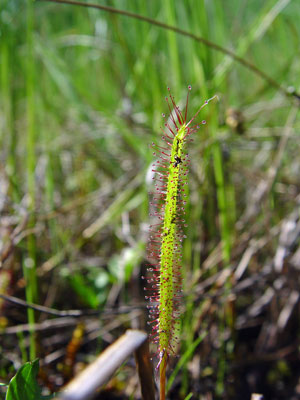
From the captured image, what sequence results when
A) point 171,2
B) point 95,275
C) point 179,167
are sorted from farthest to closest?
1. point 95,275
2. point 171,2
3. point 179,167

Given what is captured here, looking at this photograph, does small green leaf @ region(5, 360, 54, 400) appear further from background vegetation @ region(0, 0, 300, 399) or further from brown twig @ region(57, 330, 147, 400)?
background vegetation @ region(0, 0, 300, 399)

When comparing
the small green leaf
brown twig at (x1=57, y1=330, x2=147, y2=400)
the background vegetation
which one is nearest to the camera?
brown twig at (x1=57, y1=330, x2=147, y2=400)

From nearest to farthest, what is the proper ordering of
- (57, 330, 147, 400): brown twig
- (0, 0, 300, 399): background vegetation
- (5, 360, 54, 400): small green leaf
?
(57, 330, 147, 400): brown twig → (5, 360, 54, 400): small green leaf → (0, 0, 300, 399): background vegetation

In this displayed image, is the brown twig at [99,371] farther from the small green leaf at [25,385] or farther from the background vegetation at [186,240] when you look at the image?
the background vegetation at [186,240]

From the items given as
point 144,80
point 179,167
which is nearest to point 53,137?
point 144,80

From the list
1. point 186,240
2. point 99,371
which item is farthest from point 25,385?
point 186,240

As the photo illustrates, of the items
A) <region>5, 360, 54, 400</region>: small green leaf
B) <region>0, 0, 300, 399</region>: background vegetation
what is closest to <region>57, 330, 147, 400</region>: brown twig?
<region>5, 360, 54, 400</region>: small green leaf

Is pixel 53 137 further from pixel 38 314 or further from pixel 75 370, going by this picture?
pixel 75 370

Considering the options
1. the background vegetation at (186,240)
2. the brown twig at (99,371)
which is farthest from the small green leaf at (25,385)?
the background vegetation at (186,240)

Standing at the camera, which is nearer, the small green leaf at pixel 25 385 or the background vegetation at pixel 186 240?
the small green leaf at pixel 25 385
